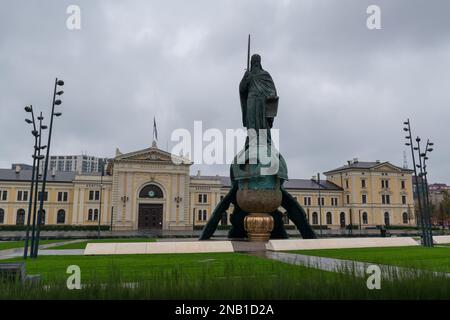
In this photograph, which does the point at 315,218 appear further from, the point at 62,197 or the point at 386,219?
the point at 62,197

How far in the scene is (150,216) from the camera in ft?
226

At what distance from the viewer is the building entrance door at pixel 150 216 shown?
68.1 m

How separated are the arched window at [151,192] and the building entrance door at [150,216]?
5.22ft

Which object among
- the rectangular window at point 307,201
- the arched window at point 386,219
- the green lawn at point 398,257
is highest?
the rectangular window at point 307,201

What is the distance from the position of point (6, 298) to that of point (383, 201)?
3323 inches

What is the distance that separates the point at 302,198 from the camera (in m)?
79.9

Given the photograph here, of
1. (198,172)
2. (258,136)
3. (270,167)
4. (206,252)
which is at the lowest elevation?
(206,252)

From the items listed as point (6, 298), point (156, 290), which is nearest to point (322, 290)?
point (156, 290)

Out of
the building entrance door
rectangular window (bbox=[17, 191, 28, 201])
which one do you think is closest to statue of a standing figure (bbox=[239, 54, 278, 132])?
the building entrance door

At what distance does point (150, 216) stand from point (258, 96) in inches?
1999

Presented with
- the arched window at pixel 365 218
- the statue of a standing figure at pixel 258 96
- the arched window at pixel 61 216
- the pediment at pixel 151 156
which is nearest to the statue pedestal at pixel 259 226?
the statue of a standing figure at pixel 258 96

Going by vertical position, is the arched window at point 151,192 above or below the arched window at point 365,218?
above

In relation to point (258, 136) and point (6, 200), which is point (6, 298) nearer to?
point (258, 136)

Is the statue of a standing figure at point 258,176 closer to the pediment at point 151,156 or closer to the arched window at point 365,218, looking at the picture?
the pediment at point 151,156
